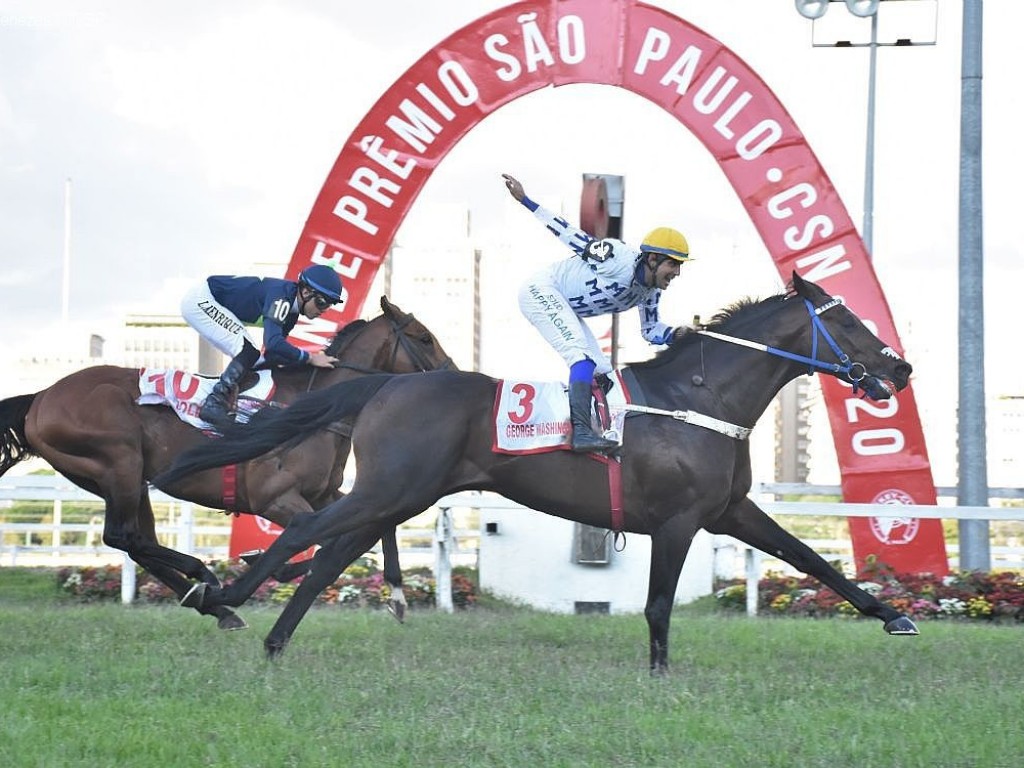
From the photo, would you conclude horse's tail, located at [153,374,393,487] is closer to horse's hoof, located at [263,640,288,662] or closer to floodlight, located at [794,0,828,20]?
horse's hoof, located at [263,640,288,662]

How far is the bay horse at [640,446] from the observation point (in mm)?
6770

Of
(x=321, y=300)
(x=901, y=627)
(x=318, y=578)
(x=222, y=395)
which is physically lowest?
(x=901, y=627)

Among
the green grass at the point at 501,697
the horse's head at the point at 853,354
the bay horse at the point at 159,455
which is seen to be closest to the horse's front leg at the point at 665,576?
the green grass at the point at 501,697

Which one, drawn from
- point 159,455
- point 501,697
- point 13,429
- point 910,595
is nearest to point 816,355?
point 501,697

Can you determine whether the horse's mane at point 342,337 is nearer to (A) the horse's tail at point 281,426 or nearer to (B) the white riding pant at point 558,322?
(A) the horse's tail at point 281,426

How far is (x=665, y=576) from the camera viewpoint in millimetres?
6785

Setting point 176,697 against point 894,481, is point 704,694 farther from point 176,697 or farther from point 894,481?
point 894,481

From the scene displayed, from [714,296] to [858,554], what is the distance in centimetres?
4466

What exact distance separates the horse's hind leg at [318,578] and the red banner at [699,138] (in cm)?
475

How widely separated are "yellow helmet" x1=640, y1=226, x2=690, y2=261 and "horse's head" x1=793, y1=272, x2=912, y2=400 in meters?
0.66

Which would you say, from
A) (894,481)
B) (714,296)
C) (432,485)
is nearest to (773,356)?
(432,485)

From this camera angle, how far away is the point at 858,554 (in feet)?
38.0

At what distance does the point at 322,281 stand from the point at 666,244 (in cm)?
234

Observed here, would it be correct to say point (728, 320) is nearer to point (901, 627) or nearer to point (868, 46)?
point (901, 627)
